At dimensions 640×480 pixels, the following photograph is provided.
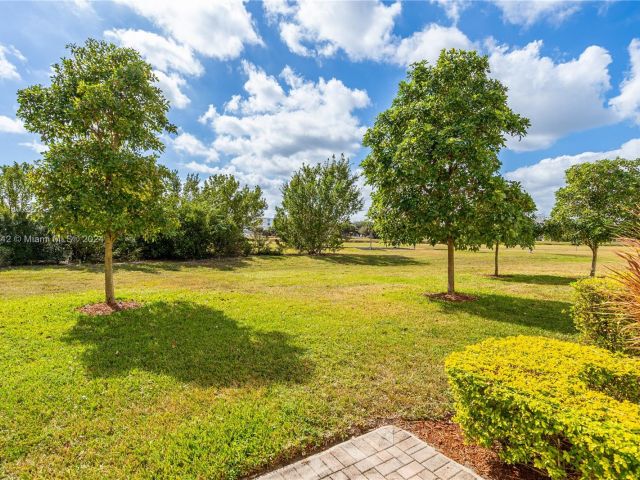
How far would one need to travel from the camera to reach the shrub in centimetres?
521

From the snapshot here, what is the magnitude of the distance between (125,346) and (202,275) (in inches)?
424

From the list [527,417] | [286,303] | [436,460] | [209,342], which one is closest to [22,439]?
[209,342]

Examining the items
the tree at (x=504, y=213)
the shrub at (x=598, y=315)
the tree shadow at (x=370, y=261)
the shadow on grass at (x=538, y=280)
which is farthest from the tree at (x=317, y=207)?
the shrub at (x=598, y=315)

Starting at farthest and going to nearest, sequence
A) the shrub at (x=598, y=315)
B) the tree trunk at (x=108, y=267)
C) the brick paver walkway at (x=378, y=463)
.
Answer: the tree trunk at (x=108, y=267), the shrub at (x=598, y=315), the brick paver walkway at (x=378, y=463)

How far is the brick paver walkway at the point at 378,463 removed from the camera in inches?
132

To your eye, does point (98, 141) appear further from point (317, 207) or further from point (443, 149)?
point (317, 207)

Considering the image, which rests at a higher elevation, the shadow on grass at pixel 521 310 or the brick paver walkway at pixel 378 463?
the shadow on grass at pixel 521 310

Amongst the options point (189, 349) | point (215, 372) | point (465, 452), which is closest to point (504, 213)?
point (465, 452)

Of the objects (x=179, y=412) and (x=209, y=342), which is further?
(x=209, y=342)

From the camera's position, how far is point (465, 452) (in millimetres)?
3793

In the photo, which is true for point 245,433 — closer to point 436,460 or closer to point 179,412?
point 179,412

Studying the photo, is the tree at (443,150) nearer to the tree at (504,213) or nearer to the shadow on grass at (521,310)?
the tree at (504,213)

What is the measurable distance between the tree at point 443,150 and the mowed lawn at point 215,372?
270 centimetres

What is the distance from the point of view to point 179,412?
14.6 ft
